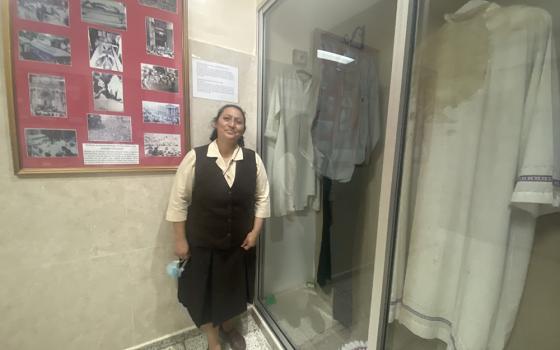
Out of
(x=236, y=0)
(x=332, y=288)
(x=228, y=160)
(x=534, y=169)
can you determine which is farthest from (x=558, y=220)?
(x=236, y=0)

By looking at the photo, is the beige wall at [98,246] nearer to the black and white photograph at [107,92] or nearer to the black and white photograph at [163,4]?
the black and white photograph at [163,4]

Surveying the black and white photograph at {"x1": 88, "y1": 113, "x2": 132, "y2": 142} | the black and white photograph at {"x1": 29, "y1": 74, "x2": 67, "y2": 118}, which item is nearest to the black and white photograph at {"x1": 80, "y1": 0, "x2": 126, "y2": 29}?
the black and white photograph at {"x1": 29, "y1": 74, "x2": 67, "y2": 118}

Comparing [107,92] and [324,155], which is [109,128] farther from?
[324,155]

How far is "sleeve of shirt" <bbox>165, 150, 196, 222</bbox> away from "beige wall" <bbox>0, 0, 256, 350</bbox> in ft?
0.55

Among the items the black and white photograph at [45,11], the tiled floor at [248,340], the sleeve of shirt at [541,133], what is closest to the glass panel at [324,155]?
the tiled floor at [248,340]

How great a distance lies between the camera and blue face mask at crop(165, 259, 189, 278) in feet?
3.67

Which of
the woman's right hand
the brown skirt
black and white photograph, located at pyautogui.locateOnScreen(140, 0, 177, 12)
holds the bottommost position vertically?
the brown skirt

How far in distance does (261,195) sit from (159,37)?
898mm

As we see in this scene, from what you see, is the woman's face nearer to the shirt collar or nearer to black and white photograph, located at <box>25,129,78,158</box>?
the shirt collar

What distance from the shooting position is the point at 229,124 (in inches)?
43.1

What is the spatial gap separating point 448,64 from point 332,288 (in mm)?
1243

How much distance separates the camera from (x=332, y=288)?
4.54ft

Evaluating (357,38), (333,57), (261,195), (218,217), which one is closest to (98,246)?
(218,217)

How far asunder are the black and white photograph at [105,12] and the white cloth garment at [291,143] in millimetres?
773
